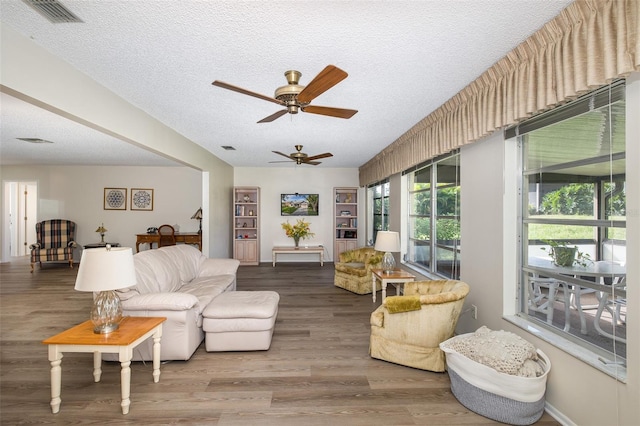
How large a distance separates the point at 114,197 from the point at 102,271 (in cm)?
718

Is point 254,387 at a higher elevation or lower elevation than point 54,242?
lower

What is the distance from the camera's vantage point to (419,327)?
2.72 metres

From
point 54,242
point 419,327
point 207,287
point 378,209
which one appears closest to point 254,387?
point 419,327

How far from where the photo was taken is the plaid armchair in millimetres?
7203

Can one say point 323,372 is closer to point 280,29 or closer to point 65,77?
point 280,29

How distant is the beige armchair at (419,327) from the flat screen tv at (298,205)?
5.58 m

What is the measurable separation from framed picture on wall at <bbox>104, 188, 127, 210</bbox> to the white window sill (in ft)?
29.2

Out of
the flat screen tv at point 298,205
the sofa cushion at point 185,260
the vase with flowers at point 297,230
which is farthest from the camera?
the flat screen tv at point 298,205

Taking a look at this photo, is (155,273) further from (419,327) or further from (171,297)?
(419,327)

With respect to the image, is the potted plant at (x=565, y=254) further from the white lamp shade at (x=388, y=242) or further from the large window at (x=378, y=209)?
the large window at (x=378, y=209)

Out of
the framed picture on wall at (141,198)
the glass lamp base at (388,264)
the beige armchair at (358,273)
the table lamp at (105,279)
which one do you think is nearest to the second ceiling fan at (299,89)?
the table lamp at (105,279)

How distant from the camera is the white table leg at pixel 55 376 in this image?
6.93ft

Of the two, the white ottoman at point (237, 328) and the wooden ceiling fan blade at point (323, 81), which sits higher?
the wooden ceiling fan blade at point (323, 81)

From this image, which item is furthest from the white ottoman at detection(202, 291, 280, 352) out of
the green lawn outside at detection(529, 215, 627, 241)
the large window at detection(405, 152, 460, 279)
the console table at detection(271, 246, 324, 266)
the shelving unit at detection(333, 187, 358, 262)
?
the shelving unit at detection(333, 187, 358, 262)
